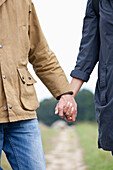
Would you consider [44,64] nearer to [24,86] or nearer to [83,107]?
[24,86]

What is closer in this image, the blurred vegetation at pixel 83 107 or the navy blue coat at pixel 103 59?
the navy blue coat at pixel 103 59

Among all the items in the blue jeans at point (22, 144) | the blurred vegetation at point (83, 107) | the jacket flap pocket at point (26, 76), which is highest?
the jacket flap pocket at point (26, 76)

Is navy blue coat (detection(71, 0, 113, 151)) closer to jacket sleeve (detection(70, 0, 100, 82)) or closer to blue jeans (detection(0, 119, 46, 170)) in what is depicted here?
jacket sleeve (detection(70, 0, 100, 82))

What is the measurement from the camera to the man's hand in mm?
2863

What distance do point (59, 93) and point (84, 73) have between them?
0.24 meters

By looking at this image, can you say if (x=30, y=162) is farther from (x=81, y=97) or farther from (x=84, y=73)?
(x=81, y=97)

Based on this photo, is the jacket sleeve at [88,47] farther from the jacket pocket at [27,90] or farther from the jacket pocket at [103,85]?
the jacket pocket at [27,90]

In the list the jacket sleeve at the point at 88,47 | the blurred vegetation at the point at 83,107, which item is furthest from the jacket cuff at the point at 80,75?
the blurred vegetation at the point at 83,107

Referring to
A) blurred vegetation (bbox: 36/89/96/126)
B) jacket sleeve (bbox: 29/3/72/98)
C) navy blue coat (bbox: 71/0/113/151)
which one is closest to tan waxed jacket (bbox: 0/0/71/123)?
jacket sleeve (bbox: 29/3/72/98)

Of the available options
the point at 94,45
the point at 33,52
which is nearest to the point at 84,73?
the point at 94,45

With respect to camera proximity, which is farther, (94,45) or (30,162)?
(94,45)

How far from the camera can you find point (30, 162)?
260cm

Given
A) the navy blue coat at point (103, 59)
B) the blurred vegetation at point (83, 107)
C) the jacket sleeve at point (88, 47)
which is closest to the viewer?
the navy blue coat at point (103, 59)

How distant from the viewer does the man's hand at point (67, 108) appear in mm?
A: 2863
